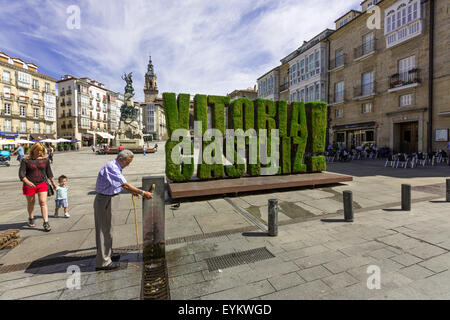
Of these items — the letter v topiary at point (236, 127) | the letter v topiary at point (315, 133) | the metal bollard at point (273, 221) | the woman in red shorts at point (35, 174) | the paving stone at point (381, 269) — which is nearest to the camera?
the paving stone at point (381, 269)

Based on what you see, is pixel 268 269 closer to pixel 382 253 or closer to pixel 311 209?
pixel 382 253

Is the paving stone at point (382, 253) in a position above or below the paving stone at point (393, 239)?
below

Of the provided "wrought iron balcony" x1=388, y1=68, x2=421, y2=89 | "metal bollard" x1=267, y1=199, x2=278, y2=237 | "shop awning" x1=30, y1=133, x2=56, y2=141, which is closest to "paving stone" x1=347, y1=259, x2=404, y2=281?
"metal bollard" x1=267, y1=199, x2=278, y2=237

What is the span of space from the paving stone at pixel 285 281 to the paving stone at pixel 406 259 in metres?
1.80

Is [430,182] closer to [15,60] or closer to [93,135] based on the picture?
[15,60]

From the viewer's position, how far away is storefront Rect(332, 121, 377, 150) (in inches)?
917

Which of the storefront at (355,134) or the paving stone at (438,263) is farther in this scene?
the storefront at (355,134)

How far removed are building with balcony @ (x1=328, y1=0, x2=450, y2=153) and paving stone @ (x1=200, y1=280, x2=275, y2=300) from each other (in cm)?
2245

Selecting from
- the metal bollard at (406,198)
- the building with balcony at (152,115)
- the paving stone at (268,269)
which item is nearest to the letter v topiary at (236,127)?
the metal bollard at (406,198)

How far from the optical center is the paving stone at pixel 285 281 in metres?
2.92

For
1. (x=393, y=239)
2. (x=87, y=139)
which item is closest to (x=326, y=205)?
(x=393, y=239)

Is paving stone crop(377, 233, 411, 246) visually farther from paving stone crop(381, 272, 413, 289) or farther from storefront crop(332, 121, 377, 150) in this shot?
storefront crop(332, 121, 377, 150)

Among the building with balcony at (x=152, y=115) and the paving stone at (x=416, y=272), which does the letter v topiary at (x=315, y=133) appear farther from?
the building with balcony at (x=152, y=115)

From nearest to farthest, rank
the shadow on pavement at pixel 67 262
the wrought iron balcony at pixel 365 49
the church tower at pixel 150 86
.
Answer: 1. the shadow on pavement at pixel 67 262
2. the wrought iron balcony at pixel 365 49
3. the church tower at pixel 150 86
